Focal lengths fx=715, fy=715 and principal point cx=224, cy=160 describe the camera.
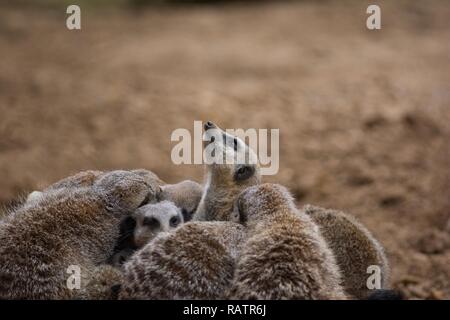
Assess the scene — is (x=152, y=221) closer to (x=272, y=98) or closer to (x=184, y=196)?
(x=184, y=196)

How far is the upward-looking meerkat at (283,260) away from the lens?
3.58 meters

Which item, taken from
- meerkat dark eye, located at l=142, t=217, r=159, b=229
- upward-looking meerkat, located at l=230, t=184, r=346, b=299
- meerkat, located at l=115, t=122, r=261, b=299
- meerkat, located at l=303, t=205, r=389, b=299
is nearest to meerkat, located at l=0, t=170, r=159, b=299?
meerkat dark eye, located at l=142, t=217, r=159, b=229

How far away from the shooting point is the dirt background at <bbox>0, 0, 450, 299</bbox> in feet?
27.1

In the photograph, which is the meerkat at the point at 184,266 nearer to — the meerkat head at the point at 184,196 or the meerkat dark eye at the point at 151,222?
the meerkat dark eye at the point at 151,222

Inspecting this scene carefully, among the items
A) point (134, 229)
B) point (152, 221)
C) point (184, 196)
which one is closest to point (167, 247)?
point (152, 221)

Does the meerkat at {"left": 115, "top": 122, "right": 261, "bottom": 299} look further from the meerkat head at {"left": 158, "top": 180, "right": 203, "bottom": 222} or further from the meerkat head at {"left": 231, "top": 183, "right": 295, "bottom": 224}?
the meerkat head at {"left": 158, "top": 180, "right": 203, "bottom": 222}

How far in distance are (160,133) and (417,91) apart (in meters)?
4.07

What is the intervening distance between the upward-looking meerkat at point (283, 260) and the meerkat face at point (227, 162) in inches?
39.5

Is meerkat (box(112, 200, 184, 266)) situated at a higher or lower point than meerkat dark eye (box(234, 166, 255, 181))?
lower

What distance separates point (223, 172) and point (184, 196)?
0.37 metres

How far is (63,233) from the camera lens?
4.08 m

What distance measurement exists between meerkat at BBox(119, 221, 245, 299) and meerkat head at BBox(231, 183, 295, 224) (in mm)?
305
